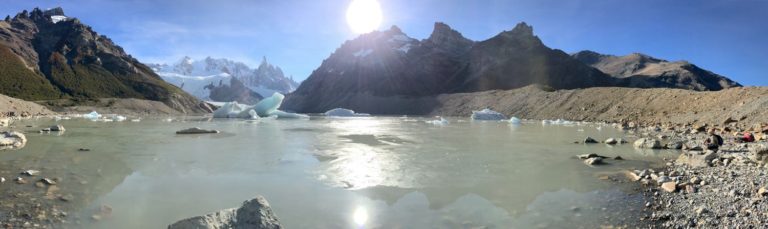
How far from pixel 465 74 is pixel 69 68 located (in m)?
145

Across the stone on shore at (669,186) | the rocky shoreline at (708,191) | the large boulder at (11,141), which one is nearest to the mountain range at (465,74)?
the large boulder at (11,141)

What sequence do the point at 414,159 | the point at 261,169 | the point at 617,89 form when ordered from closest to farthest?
1. the point at 261,169
2. the point at 414,159
3. the point at 617,89

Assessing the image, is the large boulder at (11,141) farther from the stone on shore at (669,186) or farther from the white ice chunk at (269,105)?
the white ice chunk at (269,105)

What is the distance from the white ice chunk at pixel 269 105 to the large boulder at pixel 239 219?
245ft

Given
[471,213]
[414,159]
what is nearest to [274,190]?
[471,213]

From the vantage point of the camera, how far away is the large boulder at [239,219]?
6676mm

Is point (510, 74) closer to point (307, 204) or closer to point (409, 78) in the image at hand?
point (409, 78)

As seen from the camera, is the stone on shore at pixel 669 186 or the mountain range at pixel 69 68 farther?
the mountain range at pixel 69 68

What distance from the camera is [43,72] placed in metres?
158

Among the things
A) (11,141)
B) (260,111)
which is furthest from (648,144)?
(260,111)

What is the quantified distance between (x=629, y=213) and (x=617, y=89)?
7728 centimetres

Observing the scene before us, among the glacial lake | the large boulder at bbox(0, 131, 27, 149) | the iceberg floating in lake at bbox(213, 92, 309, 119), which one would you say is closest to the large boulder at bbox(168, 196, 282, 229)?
the glacial lake

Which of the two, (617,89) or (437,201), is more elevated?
(617,89)

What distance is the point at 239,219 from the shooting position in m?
7.25
